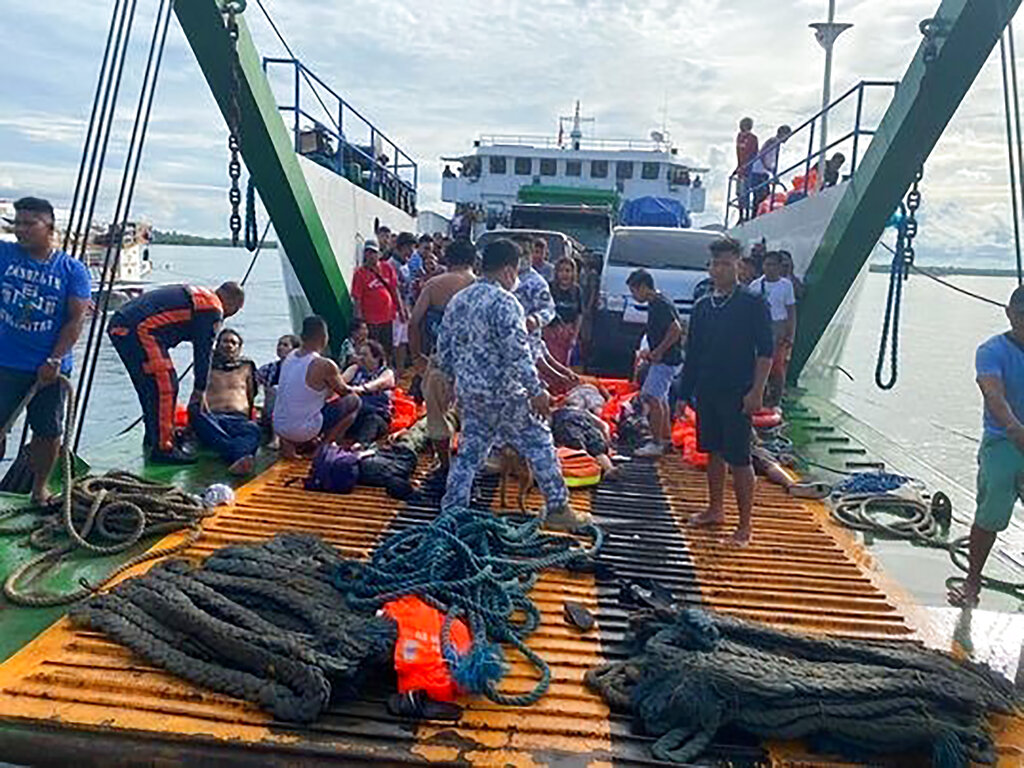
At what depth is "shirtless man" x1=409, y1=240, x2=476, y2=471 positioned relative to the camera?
19.0 feet

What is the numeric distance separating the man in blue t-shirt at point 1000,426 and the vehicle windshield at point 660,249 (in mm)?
8027

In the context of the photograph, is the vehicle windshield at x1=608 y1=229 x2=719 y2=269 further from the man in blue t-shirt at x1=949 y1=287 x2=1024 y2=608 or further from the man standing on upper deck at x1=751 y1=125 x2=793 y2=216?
the man in blue t-shirt at x1=949 y1=287 x2=1024 y2=608

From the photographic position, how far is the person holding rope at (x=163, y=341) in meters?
5.98

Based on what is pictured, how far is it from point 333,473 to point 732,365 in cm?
262

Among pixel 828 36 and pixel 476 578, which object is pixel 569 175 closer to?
pixel 828 36

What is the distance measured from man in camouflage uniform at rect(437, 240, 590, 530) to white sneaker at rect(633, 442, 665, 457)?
2.54 metres

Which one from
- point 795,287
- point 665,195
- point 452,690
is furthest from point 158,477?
point 665,195

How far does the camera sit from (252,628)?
10.9ft

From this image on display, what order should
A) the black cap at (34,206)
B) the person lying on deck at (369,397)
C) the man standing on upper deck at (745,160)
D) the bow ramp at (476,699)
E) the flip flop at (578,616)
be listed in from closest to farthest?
the bow ramp at (476,699) → the flip flop at (578,616) → the black cap at (34,206) → the person lying on deck at (369,397) → the man standing on upper deck at (745,160)

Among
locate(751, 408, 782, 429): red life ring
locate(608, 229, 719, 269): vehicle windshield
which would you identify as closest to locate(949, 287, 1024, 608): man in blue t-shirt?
locate(751, 408, 782, 429): red life ring

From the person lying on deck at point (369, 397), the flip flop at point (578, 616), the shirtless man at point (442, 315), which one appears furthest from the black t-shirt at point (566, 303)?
the flip flop at point (578, 616)

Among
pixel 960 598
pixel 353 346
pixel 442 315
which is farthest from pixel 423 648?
pixel 353 346

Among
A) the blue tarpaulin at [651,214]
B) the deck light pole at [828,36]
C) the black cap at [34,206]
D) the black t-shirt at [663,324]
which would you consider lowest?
the black t-shirt at [663,324]

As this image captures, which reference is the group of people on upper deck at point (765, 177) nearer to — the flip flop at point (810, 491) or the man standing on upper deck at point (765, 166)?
the man standing on upper deck at point (765, 166)
